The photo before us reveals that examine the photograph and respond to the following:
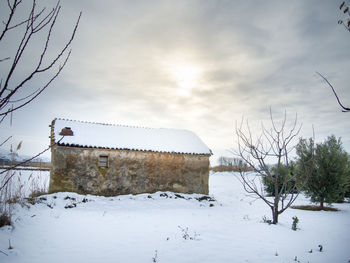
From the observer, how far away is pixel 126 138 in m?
14.3

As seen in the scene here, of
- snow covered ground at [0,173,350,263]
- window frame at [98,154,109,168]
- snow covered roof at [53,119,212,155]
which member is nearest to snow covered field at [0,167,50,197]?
snow covered ground at [0,173,350,263]

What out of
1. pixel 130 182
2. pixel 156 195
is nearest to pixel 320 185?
pixel 156 195

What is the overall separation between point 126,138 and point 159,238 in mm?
9166

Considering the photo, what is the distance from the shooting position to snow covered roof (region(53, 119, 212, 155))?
12.5 metres

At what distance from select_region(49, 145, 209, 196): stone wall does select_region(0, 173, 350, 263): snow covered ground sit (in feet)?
6.66

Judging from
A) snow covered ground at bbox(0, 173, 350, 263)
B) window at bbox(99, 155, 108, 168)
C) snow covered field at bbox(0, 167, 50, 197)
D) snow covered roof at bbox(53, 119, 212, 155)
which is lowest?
snow covered ground at bbox(0, 173, 350, 263)

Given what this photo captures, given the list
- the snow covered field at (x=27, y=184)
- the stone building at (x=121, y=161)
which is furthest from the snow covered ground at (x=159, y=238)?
the stone building at (x=121, y=161)

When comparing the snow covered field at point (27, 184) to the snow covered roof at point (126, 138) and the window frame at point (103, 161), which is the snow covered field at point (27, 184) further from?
the window frame at point (103, 161)

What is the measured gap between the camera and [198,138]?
17.7 m

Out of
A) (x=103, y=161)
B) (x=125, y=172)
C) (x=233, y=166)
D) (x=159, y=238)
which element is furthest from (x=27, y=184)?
(x=233, y=166)

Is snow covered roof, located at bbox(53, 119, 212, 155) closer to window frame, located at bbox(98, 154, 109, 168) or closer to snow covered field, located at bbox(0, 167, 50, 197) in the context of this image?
window frame, located at bbox(98, 154, 109, 168)

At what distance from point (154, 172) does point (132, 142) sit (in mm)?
2440

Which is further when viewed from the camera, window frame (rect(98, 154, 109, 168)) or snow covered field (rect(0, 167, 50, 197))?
window frame (rect(98, 154, 109, 168))

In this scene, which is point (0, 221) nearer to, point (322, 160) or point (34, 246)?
point (34, 246)
